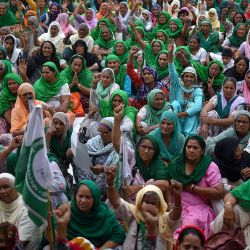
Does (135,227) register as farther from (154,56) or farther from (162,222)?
(154,56)

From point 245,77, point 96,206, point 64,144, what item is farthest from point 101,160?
point 245,77

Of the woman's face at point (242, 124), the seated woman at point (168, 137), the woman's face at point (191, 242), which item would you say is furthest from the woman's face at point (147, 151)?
the woman's face at point (191, 242)

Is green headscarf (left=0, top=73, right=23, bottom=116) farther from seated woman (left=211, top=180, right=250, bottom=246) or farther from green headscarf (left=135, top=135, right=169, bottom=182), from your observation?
seated woman (left=211, top=180, right=250, bottom=246)

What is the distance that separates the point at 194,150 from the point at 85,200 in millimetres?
1058

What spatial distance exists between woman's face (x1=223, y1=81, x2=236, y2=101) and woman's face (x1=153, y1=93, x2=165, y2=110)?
2.39 ft

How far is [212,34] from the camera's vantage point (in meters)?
9.80

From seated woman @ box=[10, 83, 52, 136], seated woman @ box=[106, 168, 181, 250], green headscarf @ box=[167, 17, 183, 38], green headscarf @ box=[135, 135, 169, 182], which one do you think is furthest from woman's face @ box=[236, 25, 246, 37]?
seated woman @ box=[106, 168, 181, 250]

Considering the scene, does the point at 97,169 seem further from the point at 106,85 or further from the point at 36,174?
the point at 106,85

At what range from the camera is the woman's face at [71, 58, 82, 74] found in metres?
7.66

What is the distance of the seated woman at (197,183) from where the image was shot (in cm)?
470

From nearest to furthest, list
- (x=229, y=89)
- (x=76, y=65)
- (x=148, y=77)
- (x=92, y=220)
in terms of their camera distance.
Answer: (x=92, y=220), (x=229, y=89), (x=148, y=77), (x=76, y=65)

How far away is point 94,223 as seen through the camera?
4199mm

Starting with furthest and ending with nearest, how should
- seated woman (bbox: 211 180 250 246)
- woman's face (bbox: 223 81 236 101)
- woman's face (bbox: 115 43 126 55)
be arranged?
woman's face (bbox: 115 43 126 55), woman's face (bbox: 223 81 236 101), seated woman (bbox: 211 180 250 246)

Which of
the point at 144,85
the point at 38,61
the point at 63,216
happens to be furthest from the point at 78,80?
the point at 63,216
